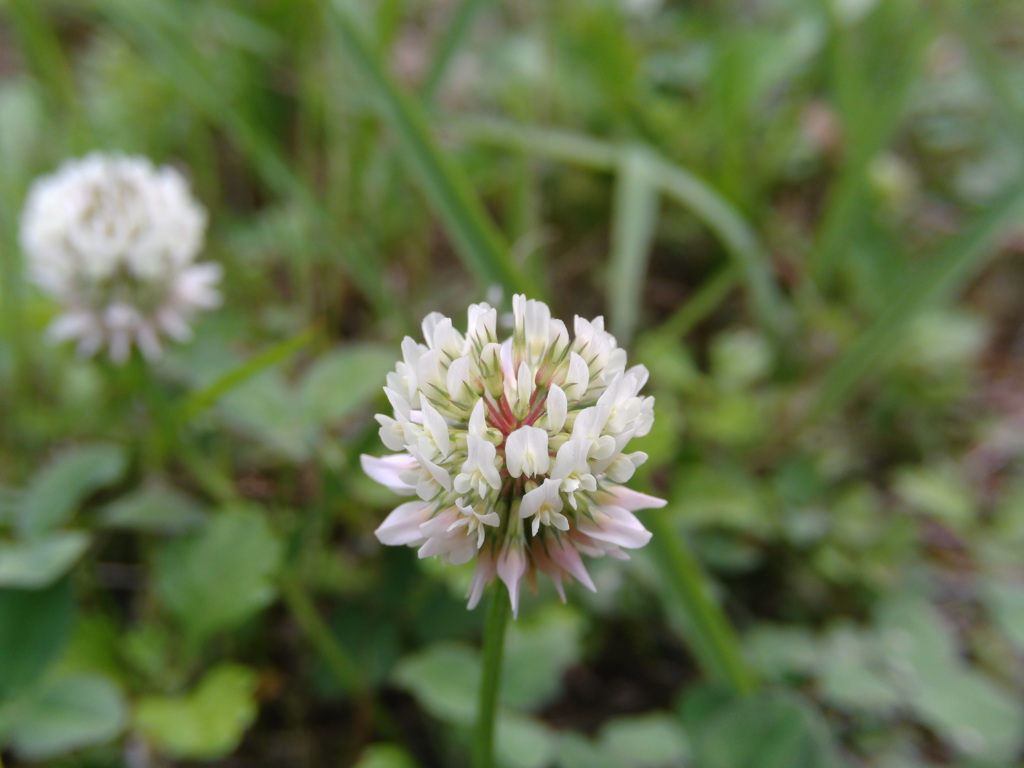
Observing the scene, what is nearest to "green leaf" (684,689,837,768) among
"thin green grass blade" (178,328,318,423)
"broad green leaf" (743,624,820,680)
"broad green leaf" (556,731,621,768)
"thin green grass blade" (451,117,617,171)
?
"broad green leaf" (556,731,621,768)

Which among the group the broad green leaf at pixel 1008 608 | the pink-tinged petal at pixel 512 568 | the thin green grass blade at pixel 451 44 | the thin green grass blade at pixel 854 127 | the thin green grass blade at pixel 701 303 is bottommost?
the pink-tinged petal at pixel 512 568

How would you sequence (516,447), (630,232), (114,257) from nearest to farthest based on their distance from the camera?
1. (516,447)
2. (114,257)
3. (630,232)

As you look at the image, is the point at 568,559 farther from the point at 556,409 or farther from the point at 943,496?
the point at 943,496

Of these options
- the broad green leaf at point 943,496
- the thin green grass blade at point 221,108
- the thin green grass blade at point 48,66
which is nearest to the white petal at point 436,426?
the thin green grass blade at point 221,108

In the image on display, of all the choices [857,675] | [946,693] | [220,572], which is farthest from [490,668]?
[946,693]

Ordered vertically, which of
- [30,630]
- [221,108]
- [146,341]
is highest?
[221,108]

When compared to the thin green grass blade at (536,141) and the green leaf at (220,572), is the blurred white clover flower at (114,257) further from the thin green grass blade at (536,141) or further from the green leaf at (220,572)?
the thin green grass blade at (536,141)
